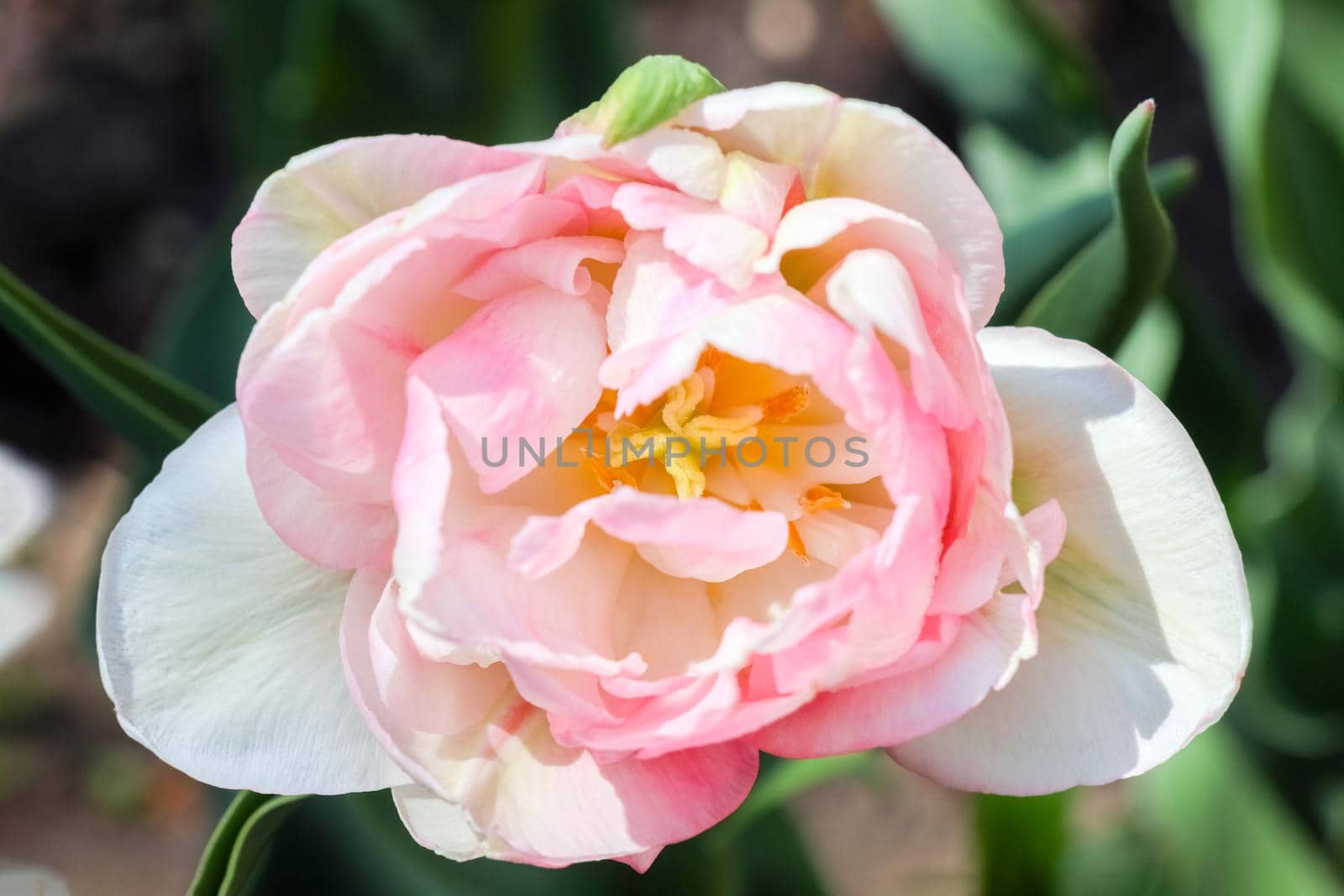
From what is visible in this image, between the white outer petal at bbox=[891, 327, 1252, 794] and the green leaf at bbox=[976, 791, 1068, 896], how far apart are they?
13.6 inches

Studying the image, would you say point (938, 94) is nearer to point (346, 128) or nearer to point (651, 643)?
point (346, 128)

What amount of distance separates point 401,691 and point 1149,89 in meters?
1.76

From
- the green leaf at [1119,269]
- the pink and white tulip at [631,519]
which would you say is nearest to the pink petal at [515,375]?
the pink and white tulip at [631,519]

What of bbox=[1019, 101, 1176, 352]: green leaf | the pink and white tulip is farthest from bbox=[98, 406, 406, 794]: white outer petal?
bbox=[1019, 101, 1176, 352]: green leaf

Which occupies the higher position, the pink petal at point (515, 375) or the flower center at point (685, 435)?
the pink petal at point (515, 375)

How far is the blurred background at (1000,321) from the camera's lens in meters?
0.80

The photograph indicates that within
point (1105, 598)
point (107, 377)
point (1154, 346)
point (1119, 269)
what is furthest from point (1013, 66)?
point (107, 377)

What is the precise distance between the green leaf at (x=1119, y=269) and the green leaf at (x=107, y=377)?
1.31ft

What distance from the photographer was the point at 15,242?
191 centimetres

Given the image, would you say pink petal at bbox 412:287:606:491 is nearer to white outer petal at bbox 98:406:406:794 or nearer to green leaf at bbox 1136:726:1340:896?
white outer petal at bbox 98:406:406:794

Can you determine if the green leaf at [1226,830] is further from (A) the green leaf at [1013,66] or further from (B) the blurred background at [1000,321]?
(A) the green leaf at [1013,66]

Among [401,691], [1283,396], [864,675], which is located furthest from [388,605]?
[1283,396]

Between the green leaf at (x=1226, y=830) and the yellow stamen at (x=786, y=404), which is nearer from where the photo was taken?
the yellow stamen at (x=786, y=404)

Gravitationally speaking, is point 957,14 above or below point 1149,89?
above
